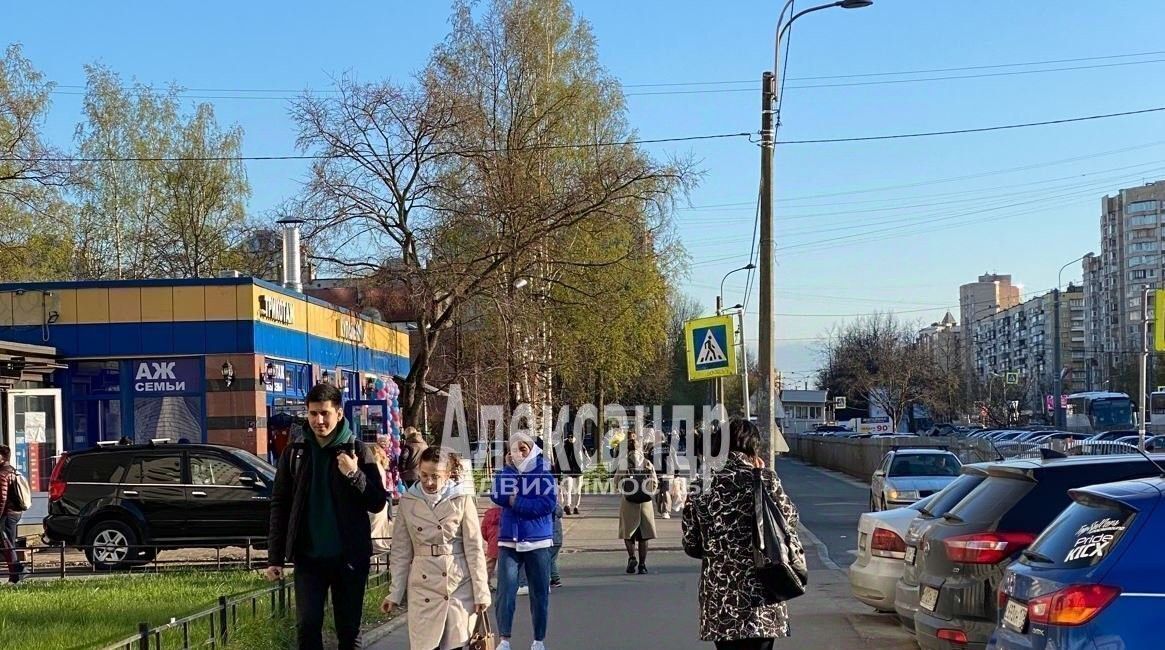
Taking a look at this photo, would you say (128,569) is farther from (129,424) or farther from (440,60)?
(440,60)

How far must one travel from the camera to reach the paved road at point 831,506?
21.7 metres

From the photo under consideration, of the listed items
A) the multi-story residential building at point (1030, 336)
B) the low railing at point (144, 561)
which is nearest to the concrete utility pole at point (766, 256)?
the low railing at point (144, 561)

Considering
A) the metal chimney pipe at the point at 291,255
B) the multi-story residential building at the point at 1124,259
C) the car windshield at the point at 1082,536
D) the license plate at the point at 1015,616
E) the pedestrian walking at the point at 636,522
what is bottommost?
the pedestrian walking at the point at 636,522

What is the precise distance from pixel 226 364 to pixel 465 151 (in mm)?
6649

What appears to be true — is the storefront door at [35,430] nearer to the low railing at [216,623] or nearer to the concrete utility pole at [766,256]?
the concrete utility pole at [766,256]

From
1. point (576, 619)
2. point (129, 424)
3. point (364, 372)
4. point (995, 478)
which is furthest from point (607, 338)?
point (995, 478)

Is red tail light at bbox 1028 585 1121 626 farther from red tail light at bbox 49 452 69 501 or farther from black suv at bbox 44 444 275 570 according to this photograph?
red tail light at bbox 49 452 69 501

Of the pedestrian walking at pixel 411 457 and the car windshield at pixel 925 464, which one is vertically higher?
the pedestrian walking at pixel 411 457

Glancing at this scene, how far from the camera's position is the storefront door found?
2408 cm

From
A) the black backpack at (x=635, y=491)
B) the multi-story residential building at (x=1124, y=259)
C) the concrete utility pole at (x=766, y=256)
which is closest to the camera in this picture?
the black backpack at (x=635, y=491)

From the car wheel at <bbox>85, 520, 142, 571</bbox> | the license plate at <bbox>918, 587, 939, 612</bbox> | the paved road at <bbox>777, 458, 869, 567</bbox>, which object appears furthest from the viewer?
the paved road at <bbox>777, 458, 869, 567</bbox>

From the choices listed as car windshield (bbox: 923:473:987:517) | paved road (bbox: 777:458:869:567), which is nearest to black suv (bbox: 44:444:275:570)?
paved road (bbox: 777:458:869:567)

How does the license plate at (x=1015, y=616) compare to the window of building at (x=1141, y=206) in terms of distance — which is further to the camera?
the window of building at (x=1141, y=206)

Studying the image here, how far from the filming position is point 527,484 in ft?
34.9
